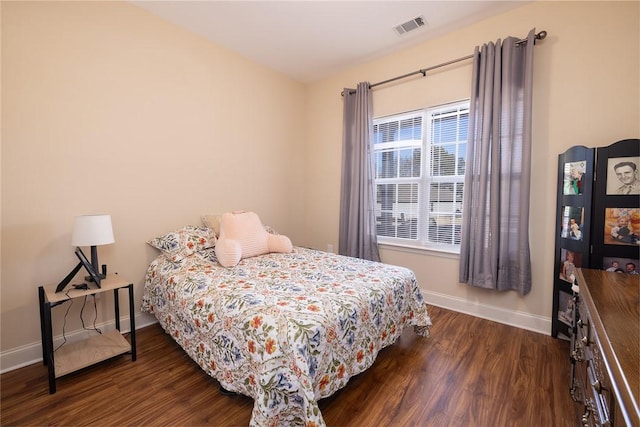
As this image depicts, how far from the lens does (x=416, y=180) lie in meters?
3.09

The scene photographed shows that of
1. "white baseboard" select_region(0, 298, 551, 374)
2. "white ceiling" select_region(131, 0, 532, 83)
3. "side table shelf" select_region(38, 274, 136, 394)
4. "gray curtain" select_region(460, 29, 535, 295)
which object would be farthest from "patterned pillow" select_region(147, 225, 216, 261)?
"gray curtain" select_region(460, 29, 535, 295)

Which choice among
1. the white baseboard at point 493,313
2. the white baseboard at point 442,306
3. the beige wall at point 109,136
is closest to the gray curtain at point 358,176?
the white baseboard at point 493,313

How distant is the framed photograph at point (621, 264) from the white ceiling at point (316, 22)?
7.03 feet

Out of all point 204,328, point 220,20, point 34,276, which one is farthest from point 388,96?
point 34,276

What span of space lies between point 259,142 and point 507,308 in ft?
10.3

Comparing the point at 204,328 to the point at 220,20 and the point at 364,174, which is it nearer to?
the point at 364,174

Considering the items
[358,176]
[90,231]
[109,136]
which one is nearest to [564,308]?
[358,176]

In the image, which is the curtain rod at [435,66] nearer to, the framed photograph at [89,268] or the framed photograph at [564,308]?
the framed photograph at [564,308]

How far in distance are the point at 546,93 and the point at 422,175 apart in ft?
3.95

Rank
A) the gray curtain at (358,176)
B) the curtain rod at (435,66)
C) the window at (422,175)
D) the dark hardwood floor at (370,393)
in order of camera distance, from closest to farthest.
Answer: the dark hardwood floor at (370,393)
the curtain rod at (435,66)
the window at (422,175)
the gray curtain at (358,176)

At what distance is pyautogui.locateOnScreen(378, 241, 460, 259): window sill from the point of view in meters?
2.86

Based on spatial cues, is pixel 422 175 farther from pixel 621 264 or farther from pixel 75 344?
pixel 75 344

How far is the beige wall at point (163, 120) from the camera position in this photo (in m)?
1.91

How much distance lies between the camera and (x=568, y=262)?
211cm
